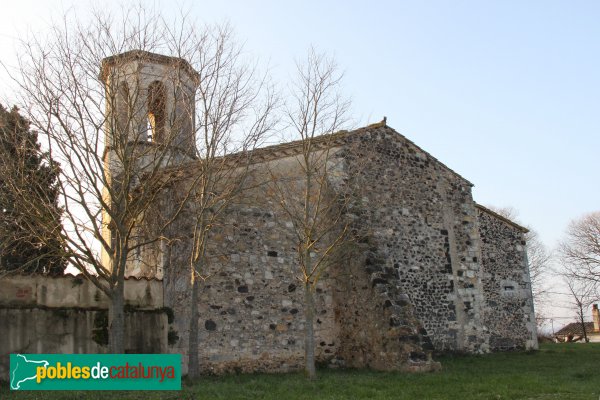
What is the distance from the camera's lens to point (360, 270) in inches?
565

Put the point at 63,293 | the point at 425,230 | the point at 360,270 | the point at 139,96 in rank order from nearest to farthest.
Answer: the point at 139,96 → the point at 63,293 → the point at 360,270 → the point at 425,230

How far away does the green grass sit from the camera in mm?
9586

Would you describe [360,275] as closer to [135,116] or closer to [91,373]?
[135,116]

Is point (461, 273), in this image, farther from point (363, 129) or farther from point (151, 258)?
point (151, 258)

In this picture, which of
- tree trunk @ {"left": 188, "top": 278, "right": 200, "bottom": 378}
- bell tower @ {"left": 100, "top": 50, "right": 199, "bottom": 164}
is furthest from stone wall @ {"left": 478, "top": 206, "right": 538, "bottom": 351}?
bell tower @ {"left": 100, "top": 50, "right": 199, "bottom": 164}

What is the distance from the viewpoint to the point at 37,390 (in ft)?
33.1

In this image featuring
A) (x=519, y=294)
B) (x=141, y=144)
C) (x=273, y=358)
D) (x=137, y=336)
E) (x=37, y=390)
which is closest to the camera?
(x=37, y=390)

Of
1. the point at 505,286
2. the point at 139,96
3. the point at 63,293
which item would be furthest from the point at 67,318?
the point at 505,286

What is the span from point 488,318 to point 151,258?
10.4 m

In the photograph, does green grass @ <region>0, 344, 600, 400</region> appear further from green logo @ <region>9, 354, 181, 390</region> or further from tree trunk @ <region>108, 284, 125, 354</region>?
tree trunk @ <region>108, 284, 125, 354</region>

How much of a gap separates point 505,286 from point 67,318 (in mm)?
13339

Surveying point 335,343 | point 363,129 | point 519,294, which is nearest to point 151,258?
point 335,343

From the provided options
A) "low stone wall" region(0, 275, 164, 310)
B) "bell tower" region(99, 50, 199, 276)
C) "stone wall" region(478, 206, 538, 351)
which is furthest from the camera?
"stone wall" region(478, 206, 538, 351)

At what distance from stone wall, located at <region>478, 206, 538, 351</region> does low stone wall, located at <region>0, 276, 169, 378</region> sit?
34.0 ft
